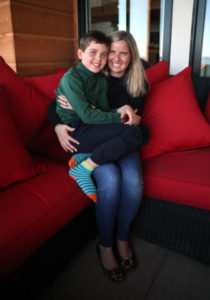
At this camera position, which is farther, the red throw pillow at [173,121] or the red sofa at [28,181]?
the red throw pillow at [173,121]

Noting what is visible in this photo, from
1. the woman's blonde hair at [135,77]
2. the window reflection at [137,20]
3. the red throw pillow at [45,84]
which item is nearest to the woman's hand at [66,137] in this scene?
the red throw pillow at [45,84]

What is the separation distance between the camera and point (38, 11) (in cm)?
274

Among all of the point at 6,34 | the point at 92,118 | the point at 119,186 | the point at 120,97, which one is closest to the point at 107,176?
the point at 119,186

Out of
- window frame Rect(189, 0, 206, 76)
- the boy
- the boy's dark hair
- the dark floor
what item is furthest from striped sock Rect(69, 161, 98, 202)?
window frame Rect(189, 0, 206, 76)

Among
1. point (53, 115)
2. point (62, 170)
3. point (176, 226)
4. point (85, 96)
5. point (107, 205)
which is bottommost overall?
point (176, 226)

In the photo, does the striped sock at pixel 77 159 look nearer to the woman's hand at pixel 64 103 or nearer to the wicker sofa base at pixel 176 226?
the woman's hand at pixel 64 103

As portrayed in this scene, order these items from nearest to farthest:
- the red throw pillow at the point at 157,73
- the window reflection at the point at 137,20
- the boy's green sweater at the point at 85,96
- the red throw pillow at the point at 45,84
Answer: the boy's green sweater at the point at 85,96 < the red throw pillow at the point at 45,84 < the red throw pillow at the point at 157,73 < the window reflection at the point at 137,20

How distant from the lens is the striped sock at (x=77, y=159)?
1290 mm

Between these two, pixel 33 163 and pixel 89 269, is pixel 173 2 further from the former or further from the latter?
pixel 89 269

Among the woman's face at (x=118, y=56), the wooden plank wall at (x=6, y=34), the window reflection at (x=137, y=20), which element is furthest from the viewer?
the window reflection at (x=137, y=20)

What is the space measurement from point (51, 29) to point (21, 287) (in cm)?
274

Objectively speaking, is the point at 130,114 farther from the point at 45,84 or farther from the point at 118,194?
the point at 45,84

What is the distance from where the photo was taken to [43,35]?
284cm

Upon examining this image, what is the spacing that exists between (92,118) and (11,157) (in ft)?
1.45
